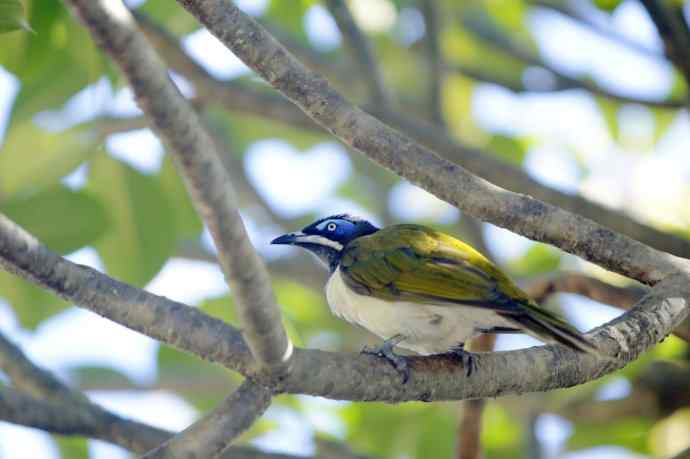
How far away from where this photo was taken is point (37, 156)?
5738 mm

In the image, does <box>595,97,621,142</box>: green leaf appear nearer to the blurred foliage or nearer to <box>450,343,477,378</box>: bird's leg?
the blurred foliage

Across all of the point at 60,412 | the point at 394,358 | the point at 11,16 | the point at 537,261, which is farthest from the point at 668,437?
the point at 11,16

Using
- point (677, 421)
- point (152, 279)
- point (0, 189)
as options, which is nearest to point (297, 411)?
point (152, 279)

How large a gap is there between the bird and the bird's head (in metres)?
0.46

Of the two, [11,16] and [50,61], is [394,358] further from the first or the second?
[50,61]

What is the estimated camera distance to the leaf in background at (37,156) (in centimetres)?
564

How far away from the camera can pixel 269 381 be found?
12.3 feet

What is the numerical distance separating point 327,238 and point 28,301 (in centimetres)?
185

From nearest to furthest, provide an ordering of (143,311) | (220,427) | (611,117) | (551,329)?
(143,311), (220,427), (551,329), (611,117)

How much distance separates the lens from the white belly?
5.23 meters

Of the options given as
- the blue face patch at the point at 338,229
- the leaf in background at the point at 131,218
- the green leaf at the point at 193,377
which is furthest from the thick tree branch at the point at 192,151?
the green leaf at the point at 193,377

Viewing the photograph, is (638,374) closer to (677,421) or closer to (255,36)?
(677,421)

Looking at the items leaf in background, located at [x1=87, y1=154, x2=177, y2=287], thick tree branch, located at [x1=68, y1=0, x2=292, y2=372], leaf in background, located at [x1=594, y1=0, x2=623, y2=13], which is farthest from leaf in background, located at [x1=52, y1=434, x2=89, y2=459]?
leaf in background, located at [x1=594, y1=0, x2=623, y2=13]

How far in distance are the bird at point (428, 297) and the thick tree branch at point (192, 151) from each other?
1.30 metres
